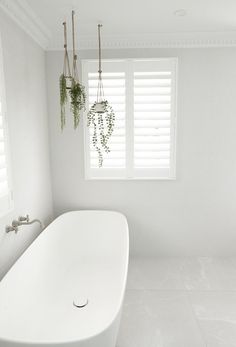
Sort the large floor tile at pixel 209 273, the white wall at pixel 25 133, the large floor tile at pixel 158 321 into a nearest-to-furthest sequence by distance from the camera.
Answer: the large floor tile at pixel 158 321 → the white wall at pixel 25 133 → the large floor tile at pixel 209 273

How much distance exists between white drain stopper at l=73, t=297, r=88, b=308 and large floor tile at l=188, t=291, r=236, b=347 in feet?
3.07

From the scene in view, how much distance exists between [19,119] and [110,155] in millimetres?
1080

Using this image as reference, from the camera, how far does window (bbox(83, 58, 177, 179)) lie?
2.77m

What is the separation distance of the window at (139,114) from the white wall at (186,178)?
0.32ft

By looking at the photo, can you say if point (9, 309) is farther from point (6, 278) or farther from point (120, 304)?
point (120, 304)

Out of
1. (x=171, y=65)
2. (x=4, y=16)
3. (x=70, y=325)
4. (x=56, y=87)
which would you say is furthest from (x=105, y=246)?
(x=4, y=16)

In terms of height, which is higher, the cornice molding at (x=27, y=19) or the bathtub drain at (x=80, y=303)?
the cornice molding at (x=27, y=19)

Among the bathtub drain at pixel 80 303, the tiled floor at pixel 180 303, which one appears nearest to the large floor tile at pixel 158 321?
the tiled floor at pixel 180 303

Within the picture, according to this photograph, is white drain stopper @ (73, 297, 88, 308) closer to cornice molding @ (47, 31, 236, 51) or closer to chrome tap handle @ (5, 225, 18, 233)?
chrome tap handle @ (5, 225, 18, 233)

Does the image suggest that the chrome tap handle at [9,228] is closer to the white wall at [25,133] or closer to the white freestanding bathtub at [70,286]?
the white wall at [25,133]

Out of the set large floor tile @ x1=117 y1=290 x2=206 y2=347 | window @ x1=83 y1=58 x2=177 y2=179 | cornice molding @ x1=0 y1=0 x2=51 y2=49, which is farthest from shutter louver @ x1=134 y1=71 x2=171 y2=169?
large floor tile @ x1=117 y1=290 x2=206 y2=347

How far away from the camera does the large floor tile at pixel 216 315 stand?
1878 mm

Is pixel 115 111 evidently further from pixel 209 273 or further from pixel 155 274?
pixel 209 273

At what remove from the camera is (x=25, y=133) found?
231 centimetres
